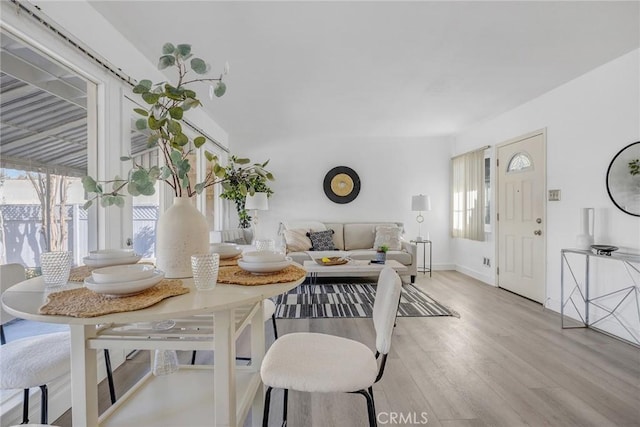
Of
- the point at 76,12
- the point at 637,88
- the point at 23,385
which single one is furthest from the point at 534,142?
the point at 23,385

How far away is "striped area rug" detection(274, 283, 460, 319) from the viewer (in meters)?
3.26

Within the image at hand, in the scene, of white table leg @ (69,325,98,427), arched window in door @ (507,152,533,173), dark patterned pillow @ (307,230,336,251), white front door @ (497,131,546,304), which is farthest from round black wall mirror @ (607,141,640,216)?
white table leg @ (69,325,98,427)

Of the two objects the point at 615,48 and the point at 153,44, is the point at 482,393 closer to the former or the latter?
the point at 615,48

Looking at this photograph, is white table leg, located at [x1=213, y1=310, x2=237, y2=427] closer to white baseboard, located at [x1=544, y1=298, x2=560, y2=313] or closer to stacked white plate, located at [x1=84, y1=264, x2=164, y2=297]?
stacked white plate, located at [x1=84, y1=264, x2=164, y2=297]

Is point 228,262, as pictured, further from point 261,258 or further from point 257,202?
point 257,202

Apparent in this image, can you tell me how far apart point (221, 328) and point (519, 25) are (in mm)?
2710

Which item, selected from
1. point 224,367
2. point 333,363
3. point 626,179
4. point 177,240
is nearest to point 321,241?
point 626,179

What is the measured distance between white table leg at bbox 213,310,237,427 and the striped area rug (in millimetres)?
2275

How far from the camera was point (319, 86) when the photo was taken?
3246mm

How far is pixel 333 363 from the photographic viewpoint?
3.75 ft

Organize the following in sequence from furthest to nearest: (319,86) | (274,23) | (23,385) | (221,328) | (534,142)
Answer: (534,142), (319,86), (274,23), (23,385), (221,328)

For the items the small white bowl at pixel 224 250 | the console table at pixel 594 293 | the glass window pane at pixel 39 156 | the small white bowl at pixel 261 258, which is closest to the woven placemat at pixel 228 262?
the small white bowl at pixel 224 250

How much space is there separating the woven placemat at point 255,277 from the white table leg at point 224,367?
0.12 metres

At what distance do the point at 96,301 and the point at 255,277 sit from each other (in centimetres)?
45
